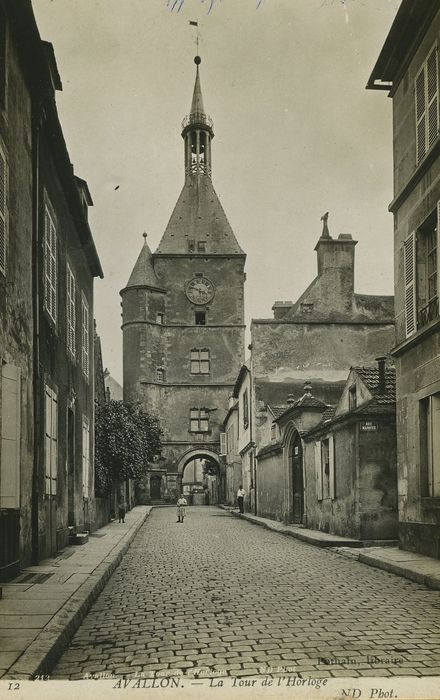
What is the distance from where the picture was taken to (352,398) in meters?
17.5

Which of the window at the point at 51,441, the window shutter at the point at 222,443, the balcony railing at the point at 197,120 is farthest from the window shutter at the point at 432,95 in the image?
the balcony railing at the point at 197,120

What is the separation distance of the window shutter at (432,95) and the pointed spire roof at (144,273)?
44732 mm

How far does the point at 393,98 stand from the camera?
1448cm

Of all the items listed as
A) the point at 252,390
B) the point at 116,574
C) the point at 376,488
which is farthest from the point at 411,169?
the point at 252,390

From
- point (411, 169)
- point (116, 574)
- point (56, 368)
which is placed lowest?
point (116, 574)

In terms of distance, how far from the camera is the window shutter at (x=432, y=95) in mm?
11859

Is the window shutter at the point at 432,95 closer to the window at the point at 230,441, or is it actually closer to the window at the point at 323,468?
the window at the point at 323,468

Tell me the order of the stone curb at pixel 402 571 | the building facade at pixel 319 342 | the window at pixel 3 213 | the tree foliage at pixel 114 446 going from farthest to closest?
the building facade at pixel 319 342, the tree foliage at pixel 114 446, the stone curb at pixel 402 571, the window at pixel 3 213

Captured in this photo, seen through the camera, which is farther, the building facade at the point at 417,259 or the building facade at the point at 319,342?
the building facade at the point at 319,342

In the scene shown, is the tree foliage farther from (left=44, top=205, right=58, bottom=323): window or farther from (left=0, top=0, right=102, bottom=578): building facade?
(left=44, top=205, right=58, bottom=323): window

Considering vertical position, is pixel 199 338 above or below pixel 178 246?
below

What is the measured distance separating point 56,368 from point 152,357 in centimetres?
4222

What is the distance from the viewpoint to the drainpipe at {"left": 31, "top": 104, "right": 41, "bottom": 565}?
11.0 meters

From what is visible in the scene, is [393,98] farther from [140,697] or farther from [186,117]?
[186,117]
